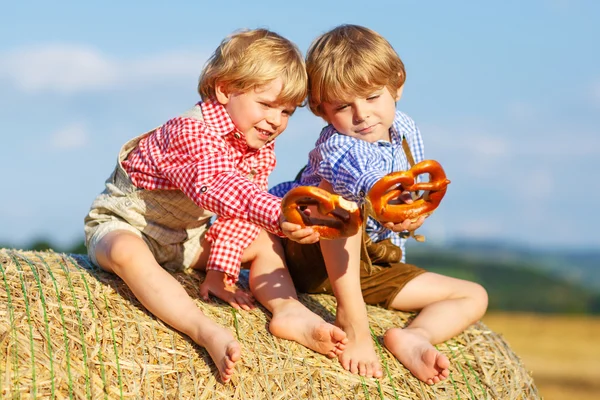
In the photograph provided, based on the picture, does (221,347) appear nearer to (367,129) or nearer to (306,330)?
(306,330)

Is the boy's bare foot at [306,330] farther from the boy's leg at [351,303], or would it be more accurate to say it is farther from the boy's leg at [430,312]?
the boy's leg at [430,312]

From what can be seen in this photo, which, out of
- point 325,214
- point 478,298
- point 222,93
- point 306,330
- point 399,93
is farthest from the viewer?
point 478,298

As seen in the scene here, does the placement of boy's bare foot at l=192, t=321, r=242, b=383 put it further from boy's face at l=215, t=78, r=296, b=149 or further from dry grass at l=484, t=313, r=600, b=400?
dry grass at l=484, t=313, r=600, b=400

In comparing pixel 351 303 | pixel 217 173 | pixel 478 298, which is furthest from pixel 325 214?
pixel 478 298

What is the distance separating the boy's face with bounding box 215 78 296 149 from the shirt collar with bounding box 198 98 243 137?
0.02 m

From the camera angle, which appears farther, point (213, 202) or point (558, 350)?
point (558, 350)

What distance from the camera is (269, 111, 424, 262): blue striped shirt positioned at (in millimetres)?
3025

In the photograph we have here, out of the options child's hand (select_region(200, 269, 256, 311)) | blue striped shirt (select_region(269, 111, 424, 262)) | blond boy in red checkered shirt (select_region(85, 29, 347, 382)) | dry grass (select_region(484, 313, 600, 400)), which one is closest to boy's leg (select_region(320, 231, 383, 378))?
blond boy in red checkered shirt (select_region(85, 29, 347, 382))

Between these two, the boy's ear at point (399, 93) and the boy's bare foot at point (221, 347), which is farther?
the boy's ear at point (399, 93)

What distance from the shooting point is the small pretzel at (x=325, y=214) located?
8.78ft

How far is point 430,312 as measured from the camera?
376 cm

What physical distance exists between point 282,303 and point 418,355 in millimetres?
600

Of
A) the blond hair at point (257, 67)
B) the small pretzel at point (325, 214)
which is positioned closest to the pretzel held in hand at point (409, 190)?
the small pretzel at point (325, 214)

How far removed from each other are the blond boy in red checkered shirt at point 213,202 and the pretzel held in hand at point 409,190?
56 cm
